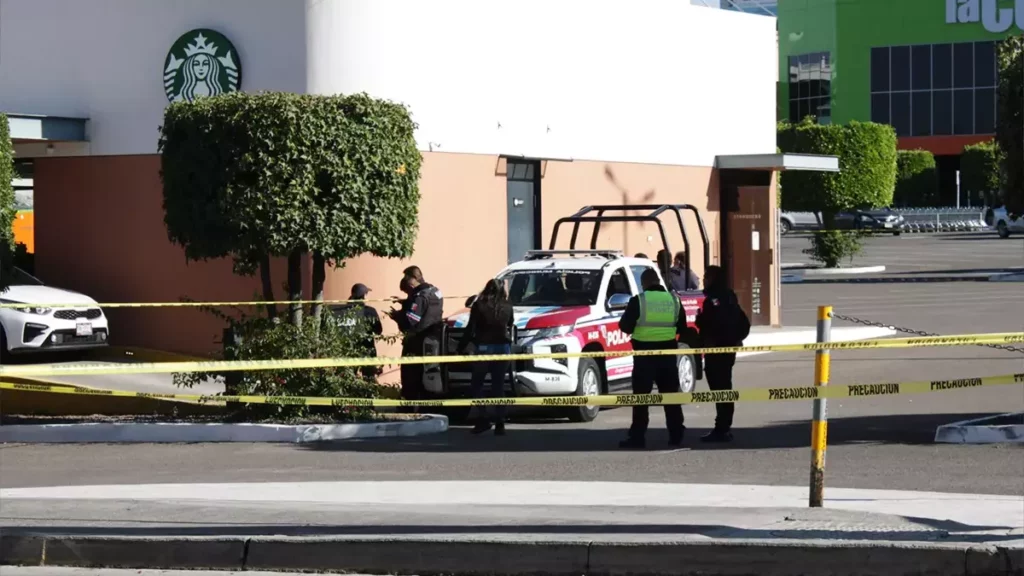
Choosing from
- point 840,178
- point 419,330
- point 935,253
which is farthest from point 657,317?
point 935,253

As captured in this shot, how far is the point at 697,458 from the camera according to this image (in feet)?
47.3

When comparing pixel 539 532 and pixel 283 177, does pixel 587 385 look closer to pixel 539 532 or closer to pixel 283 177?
pixel 283 177

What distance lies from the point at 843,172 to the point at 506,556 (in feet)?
141

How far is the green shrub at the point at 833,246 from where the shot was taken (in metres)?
49.6

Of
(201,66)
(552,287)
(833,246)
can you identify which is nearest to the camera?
(552,287)

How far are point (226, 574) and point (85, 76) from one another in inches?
538

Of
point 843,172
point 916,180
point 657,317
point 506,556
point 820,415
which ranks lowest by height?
point 506,556

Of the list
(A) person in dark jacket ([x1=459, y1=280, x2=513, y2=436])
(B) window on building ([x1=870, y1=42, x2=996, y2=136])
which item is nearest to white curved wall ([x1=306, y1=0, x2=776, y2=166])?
(A) person in dark jacket ([x1=459, y1=280, x2=513, y2=436])

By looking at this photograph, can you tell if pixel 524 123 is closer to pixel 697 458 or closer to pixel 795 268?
pixel 697 458

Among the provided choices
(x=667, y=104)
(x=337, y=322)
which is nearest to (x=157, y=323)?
(x=337, y=322)

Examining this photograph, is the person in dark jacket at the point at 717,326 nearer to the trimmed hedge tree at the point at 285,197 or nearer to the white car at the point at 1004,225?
the trimmed hedge tree at the point at 285,197

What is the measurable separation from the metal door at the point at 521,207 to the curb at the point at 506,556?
1414cm

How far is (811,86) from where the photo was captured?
92312 mm

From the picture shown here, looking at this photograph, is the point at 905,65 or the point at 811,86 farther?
the point at 811,86
